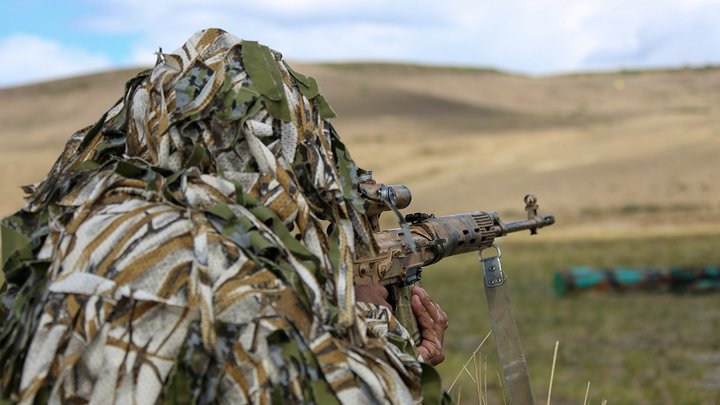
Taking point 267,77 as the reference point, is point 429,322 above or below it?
below

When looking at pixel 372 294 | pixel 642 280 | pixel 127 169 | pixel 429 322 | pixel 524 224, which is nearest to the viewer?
pixel 127 169

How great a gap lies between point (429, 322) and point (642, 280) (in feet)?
50.1

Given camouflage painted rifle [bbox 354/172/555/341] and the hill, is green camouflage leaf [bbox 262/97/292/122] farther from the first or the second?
the hill

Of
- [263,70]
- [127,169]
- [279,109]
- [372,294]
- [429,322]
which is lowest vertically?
[429,322]

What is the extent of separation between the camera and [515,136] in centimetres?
5403

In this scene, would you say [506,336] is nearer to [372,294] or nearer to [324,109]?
[372,294]

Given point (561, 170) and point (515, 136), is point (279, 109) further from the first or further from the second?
point (515, 136)

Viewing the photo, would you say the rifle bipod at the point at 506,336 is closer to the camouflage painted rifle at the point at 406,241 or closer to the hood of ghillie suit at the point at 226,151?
the camouflage painted rifle at the point at 406,241

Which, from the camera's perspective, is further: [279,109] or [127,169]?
[279,109]

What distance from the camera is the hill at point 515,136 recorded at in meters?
34.7

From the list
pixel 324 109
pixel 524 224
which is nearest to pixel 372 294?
pixel 324 109

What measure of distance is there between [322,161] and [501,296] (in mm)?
1847

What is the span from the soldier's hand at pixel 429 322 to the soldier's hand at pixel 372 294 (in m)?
0.16

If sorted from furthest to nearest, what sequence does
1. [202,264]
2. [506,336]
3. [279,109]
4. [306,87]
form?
[506,336] < [306,87] < [279,109] < [202,264]
